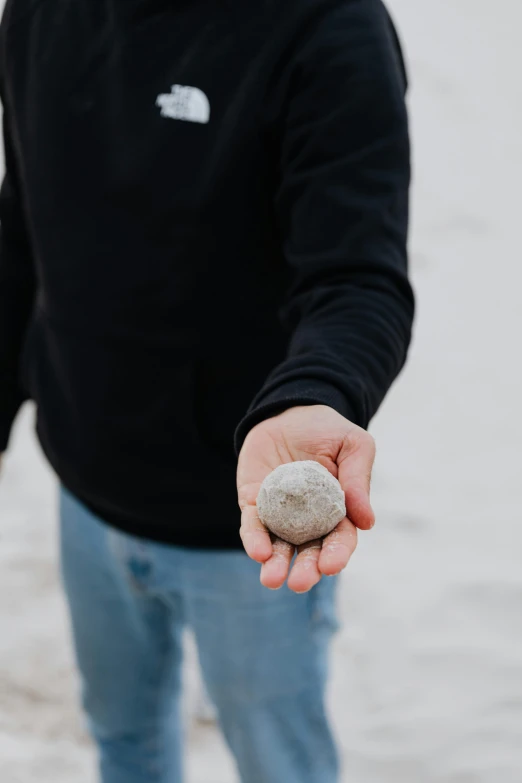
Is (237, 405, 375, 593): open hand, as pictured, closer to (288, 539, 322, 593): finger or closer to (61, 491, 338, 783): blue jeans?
(288, 539, 322, 593): finger

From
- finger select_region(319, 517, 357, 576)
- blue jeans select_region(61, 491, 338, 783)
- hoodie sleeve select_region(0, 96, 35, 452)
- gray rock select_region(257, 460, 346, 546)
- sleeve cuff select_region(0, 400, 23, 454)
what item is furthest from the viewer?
sleeve cuff select_region(0, 400, 23, 454)

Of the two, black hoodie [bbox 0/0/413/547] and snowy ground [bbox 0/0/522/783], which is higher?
black hoodie [bbox 0/0/413/547]

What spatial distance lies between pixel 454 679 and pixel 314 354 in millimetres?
1580

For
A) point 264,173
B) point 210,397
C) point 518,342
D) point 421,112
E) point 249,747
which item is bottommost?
point 518,342

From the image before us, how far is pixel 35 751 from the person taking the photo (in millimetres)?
2176

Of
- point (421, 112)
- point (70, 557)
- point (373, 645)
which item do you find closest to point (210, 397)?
point (70, 557)

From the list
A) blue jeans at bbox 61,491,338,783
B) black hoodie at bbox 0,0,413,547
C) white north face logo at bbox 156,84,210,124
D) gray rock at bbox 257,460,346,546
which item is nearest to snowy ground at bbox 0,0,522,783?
blue jeans at bbox 61,491,338,783

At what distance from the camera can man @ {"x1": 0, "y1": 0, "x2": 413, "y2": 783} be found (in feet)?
3.87

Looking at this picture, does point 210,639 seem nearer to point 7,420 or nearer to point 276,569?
point 276,569

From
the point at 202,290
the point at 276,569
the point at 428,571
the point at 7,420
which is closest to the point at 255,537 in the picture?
the point at 276,569

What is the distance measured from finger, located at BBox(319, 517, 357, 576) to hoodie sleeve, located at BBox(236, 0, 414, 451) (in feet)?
0.68

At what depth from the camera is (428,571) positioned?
278 centimetres

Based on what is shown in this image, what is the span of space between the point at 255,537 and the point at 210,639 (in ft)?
1.58

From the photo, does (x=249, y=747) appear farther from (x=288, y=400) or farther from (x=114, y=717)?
(x=288, y=400)
